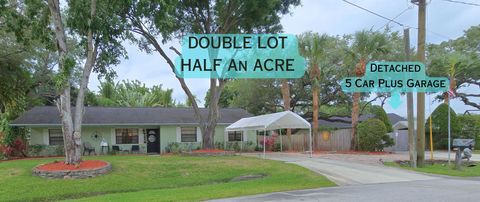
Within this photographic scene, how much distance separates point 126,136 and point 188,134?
13.8 feet

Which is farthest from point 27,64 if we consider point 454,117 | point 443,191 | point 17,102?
point 454,117

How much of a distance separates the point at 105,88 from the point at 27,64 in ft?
53.9

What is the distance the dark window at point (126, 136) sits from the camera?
28.9m

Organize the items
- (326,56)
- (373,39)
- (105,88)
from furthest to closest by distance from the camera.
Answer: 1. (105,88)
2. (326,56)
3. (373,39)

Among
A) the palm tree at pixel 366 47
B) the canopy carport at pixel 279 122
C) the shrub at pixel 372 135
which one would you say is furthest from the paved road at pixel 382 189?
the palm tree at pixel 366 47

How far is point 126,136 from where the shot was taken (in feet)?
95.7

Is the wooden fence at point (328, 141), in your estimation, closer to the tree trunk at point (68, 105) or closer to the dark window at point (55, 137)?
the dark window at point (55, 137)

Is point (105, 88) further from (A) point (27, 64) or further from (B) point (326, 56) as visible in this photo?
(B) point (326, 56)

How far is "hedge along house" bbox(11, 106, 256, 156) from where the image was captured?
26839mm

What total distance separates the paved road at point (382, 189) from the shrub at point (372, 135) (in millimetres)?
10864

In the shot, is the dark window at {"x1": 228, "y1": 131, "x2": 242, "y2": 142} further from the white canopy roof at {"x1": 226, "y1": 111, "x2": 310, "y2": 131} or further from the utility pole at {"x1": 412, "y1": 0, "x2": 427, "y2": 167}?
the utility pole at {"x1": 412, "y1": 0, "x2": 427, "y2": 167}

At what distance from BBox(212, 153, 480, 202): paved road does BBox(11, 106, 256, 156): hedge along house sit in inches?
594

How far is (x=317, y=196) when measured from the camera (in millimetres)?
10891

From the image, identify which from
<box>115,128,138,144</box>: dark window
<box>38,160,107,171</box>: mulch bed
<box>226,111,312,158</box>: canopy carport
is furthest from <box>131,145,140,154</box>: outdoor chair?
<box>38,160,107,171</box>: mulch bed
